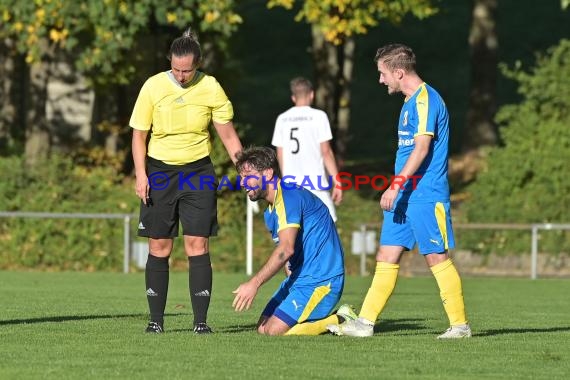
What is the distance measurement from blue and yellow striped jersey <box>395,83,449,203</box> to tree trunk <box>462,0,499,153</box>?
2245 cm

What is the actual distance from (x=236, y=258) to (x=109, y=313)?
11290 millimetres

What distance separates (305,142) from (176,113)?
5.65 m

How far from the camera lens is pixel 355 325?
10.4 meters

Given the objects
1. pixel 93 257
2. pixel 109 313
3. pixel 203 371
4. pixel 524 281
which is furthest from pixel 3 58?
pixel 203 371

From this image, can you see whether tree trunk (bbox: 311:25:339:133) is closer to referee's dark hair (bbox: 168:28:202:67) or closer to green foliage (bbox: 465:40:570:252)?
green foliage (bbox: 465:40:570:252)

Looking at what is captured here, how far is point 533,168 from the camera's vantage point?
25.4 m

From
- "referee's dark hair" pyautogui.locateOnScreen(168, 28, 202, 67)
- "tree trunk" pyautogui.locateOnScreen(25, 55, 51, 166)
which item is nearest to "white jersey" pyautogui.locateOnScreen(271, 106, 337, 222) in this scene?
"referee's dark hair" pyautogui.locateOnScreen(168, 28, 202, 67)

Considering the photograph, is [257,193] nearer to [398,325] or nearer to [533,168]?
[398,325]

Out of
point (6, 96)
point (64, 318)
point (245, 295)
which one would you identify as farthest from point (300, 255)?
point (6, 96)

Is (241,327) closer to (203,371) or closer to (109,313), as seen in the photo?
(109,313)

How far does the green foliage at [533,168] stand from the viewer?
80.8 ft

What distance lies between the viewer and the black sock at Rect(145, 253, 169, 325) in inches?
414

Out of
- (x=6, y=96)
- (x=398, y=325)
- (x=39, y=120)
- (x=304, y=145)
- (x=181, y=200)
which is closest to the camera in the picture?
(x=181, y=200)

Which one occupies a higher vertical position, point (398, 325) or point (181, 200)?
point (181, 200)
